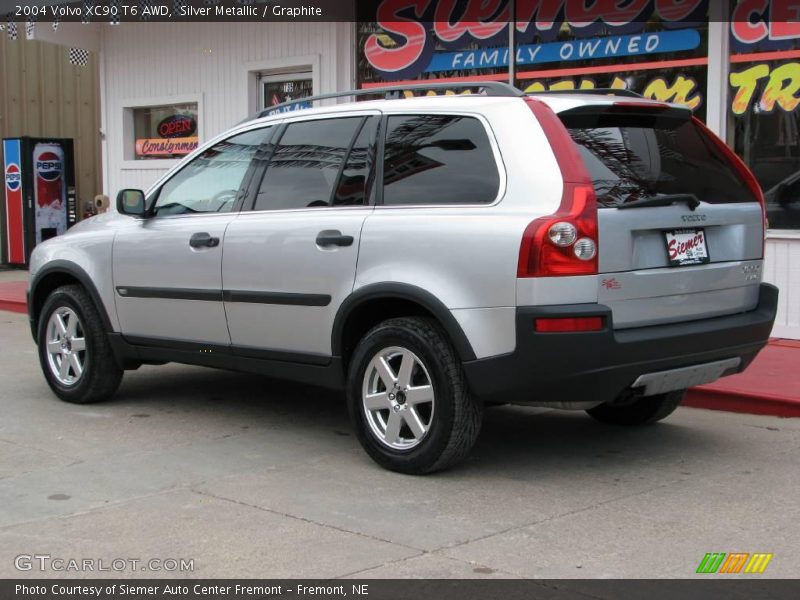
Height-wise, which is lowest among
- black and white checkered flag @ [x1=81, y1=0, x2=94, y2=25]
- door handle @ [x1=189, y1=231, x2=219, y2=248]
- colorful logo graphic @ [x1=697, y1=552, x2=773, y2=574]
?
colorful logo graphic @ [x1=697, y1=552, x2=773, y2=574]

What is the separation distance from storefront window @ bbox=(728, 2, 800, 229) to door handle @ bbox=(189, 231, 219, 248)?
509cm

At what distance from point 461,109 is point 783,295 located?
187 inches

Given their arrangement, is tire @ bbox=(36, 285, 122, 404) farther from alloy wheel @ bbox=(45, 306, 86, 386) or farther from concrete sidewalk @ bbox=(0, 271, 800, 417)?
concrete sidewalk @ bbox=(0, 271, 800, 417)

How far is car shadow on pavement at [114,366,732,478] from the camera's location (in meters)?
5.70

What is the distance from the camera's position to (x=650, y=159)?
533 cm

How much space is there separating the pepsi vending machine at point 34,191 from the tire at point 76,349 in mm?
10208

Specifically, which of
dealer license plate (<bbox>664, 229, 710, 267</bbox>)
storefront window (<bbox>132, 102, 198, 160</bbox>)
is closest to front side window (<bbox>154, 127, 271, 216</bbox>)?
dealer license plate (<bbox>664, 229, 710, 267</bbox>)

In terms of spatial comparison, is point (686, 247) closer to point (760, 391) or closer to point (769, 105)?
point (760, 391)

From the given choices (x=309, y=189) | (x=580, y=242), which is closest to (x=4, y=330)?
(x=309, y=189)

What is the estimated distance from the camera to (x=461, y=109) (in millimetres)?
5352

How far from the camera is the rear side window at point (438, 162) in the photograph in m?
5.16

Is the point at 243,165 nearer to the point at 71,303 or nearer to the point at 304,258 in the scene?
the point at 304,258

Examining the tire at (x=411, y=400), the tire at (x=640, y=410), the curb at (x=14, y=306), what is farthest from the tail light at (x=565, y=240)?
the curb at (x=14, y=306)
